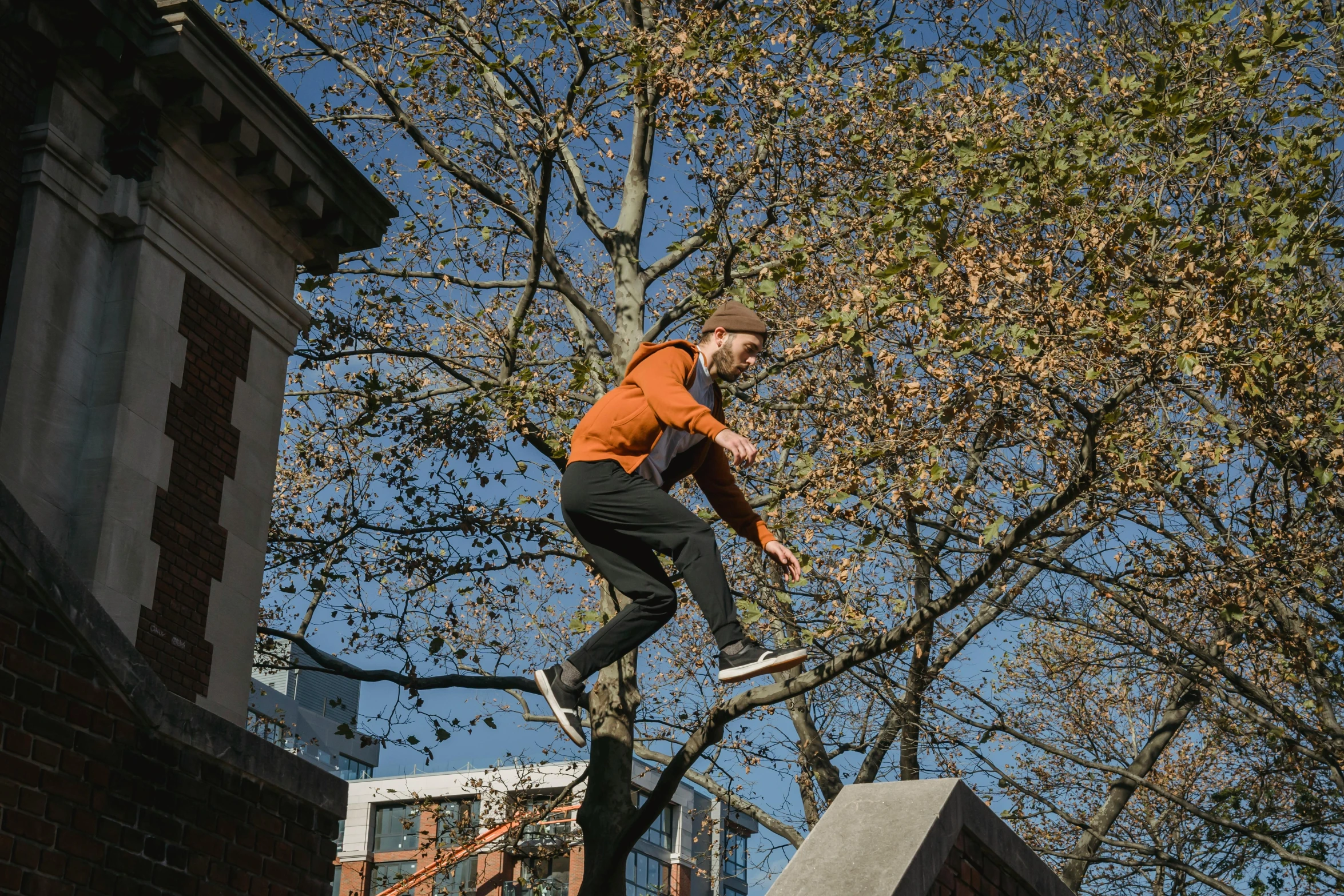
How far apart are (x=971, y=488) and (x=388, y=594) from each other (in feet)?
26.3

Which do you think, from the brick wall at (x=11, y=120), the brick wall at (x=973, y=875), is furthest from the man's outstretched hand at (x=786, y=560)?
the brick wall at (x=11, y=120)

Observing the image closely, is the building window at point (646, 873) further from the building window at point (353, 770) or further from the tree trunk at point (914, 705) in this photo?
the tree trunk at point (914, 705)

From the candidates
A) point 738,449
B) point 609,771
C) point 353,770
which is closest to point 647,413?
point 738,449

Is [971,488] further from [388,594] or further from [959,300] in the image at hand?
[388,594]

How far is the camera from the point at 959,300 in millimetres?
11914

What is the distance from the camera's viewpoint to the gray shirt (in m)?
6.50

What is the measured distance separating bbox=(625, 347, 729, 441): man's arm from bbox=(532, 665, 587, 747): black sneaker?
54.0 inches

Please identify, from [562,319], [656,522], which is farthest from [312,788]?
[562,319]

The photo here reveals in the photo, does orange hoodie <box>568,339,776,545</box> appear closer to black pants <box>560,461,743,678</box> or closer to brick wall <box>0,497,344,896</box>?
black pants <box>560,461,743,678</box>

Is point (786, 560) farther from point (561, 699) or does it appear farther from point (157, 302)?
point (157, 302)

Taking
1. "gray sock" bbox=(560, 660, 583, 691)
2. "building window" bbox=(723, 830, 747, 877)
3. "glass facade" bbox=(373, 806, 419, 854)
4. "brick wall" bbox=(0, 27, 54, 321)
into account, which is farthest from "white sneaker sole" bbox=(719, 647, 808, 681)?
"glass facade" bbox=(373, 806, 419, 854)

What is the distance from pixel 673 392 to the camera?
6121 millimetres

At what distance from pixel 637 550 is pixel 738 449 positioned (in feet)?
4.13

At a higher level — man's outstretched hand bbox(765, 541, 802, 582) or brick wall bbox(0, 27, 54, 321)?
brick wall bbox(0, 27, 54, 321)
